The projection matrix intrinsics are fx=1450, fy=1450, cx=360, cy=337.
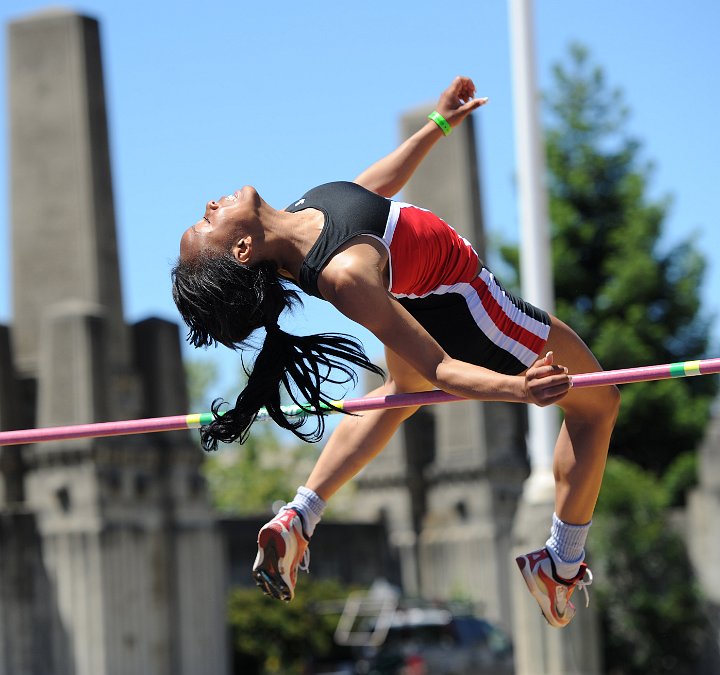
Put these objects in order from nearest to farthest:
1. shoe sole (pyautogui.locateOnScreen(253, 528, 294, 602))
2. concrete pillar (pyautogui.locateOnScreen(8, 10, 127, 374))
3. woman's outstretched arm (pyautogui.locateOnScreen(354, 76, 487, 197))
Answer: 1. shoe sole (pyautogui.locateOnScreen(253, 528, 294, 602))
2. woman's outstretched arm (pyautogui.locateOnScreen(354, 76, 487, 197))
3. concrete pillar (pyautogui.locateOnScreen(8, 10, 127, 374))

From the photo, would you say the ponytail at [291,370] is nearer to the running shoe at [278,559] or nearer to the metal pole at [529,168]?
the running shoe at [278,559]

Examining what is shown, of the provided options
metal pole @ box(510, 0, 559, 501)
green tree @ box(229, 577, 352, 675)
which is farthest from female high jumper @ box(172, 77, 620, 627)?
green tree @ box(229, 577, 352, 675)

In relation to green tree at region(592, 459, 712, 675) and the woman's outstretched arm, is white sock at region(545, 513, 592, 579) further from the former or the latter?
green tree at region(592, 459, 712, 675)

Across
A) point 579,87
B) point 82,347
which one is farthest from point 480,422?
point 579,87

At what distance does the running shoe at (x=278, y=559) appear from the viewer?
16.4ft

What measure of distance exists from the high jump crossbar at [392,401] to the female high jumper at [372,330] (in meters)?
0.11

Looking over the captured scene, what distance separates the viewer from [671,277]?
2723cm

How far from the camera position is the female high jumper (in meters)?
4.38

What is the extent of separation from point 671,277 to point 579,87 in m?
4.64

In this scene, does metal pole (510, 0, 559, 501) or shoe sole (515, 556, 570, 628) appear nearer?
shoe sole (515, 556, 570, 628)

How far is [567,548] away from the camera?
208 inches

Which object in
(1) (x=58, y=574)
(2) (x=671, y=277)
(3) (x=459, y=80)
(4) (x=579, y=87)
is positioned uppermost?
(4) (x=579, y=87)

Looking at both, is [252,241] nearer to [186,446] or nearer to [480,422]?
[186,446]

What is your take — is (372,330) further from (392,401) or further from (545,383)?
(545,383)
